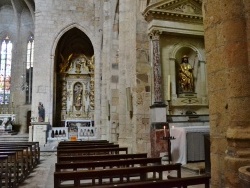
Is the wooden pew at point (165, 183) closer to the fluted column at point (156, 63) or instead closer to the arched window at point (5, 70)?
the fluted column at point (156, 63)

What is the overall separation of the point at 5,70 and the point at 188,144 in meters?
20.5

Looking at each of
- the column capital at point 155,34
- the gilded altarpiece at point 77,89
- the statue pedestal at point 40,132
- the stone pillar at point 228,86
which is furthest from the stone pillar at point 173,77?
the gilded altarpiece at point 77,89

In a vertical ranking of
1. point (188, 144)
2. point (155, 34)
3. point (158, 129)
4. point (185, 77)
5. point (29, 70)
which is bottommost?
point (188, 144)

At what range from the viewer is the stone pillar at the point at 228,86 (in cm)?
273

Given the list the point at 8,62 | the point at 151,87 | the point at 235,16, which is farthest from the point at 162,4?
the point at 8,62

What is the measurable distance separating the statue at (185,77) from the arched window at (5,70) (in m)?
17.7

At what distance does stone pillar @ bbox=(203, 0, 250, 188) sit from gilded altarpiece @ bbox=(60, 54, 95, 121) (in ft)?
56.0

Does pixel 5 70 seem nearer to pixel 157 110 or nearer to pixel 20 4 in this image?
pixel 20 4

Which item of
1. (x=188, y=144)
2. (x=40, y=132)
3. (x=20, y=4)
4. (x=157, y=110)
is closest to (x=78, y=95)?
(x=40, y=132)

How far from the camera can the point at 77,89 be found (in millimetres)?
20438

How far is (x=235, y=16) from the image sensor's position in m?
2.94

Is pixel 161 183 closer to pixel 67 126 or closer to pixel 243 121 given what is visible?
pixel 243 121

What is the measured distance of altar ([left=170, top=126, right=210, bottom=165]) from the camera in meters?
7.32

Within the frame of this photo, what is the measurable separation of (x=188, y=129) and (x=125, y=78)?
3596 millimetres
